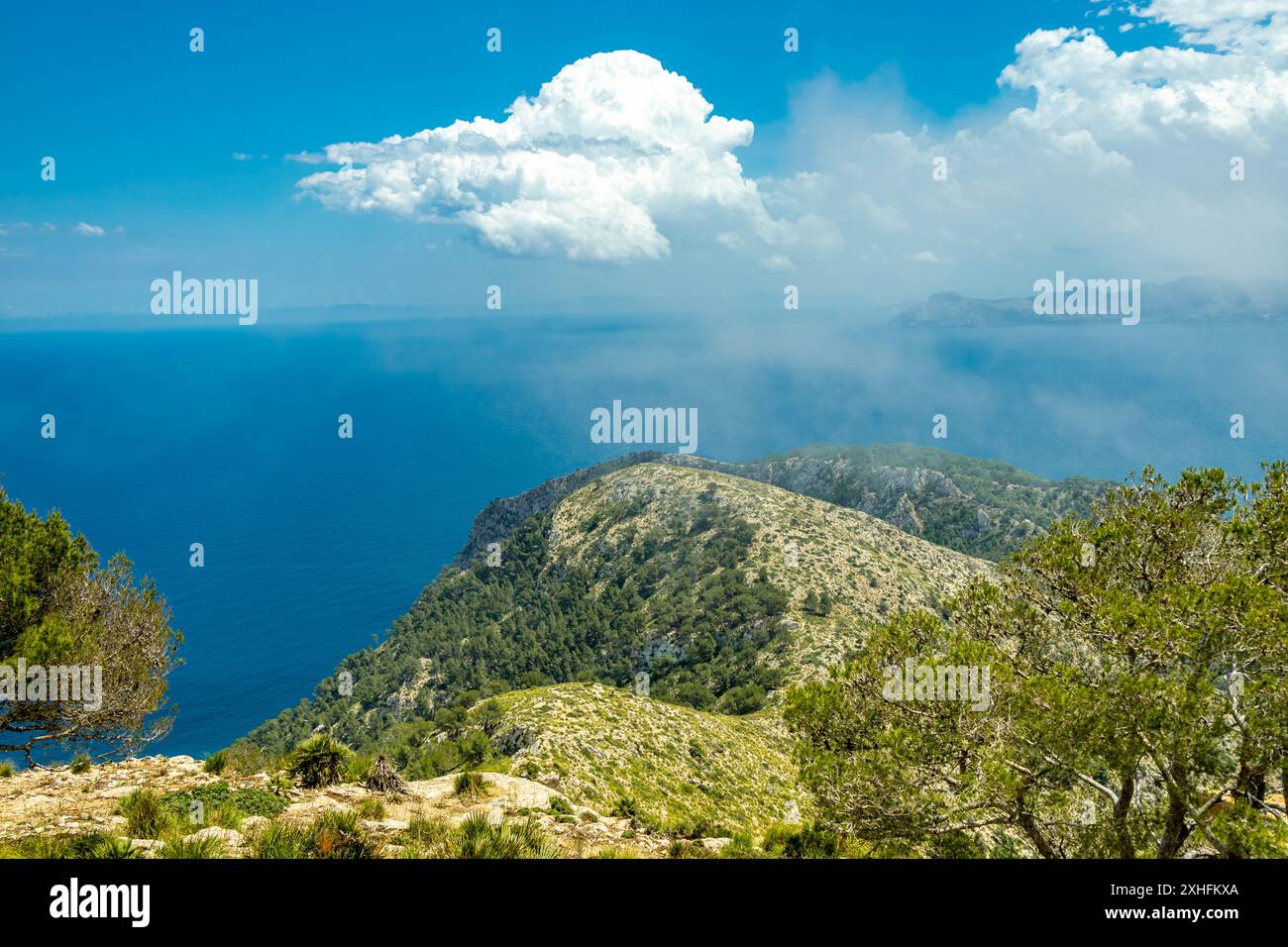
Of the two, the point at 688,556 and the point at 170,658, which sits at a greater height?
the point at 170,658

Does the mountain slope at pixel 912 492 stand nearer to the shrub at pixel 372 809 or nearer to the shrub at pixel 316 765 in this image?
the shrub at pixel 316 765

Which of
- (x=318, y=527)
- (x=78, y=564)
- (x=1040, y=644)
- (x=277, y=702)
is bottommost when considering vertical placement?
(x=277, y=702)

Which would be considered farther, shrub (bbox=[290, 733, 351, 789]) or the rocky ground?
shrub (bbox=[290, 733, 351, 789])

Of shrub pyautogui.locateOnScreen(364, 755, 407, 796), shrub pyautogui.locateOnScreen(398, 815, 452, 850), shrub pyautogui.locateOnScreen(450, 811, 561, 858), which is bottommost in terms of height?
shrub pyautogui.locateOnScreen(364, 755, 407, 796)

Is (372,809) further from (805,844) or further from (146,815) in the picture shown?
(805,844)

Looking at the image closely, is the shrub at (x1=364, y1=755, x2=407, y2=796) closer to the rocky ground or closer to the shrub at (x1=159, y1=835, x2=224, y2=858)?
the rocky ground

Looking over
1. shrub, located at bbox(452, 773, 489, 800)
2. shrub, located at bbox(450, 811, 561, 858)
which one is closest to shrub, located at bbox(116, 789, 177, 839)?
shrub, located at bbox(450, 811, 561, 858)
